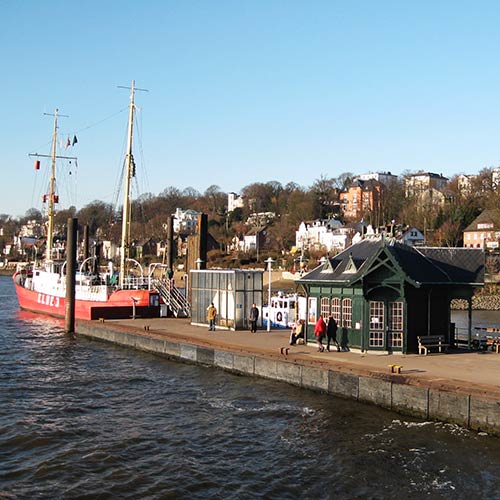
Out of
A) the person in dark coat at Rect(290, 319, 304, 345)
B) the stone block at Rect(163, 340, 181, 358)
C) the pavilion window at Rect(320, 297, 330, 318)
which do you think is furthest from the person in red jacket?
the stone block at Rect(163, 340, 181, 358)

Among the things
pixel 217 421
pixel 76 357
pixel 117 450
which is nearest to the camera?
pixel 117 450

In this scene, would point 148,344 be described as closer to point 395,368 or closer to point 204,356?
point 204,356

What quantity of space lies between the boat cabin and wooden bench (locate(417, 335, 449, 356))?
301 mm

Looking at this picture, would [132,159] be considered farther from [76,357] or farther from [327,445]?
[327,445]

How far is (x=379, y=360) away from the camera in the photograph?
2364cm

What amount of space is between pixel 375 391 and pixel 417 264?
298 inches

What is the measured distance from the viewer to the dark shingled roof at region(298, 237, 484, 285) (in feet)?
84.4

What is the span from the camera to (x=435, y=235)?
10481 cm

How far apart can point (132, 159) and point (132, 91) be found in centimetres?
537

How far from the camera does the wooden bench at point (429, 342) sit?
25109mm

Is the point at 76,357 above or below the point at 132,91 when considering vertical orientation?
below

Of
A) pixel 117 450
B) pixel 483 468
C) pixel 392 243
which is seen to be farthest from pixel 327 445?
pixel 392 243

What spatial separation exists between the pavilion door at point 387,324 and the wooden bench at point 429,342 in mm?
750

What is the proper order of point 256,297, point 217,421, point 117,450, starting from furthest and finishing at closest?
point 256,297
point 217,421
point 117,450
